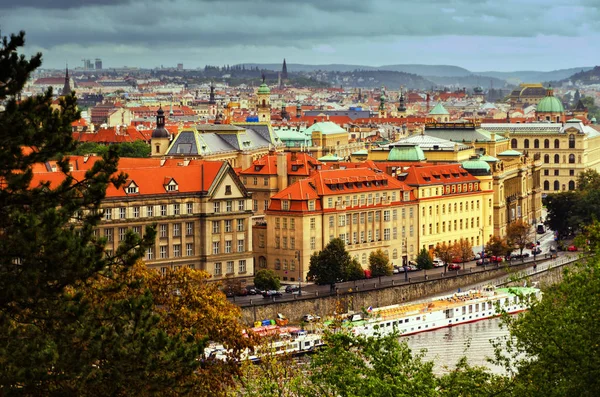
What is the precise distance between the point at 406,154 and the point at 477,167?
5530 mm

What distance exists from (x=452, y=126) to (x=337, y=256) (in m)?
52.2

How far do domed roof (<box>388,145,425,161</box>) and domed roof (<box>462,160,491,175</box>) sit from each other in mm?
3524

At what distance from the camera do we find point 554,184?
17000cm

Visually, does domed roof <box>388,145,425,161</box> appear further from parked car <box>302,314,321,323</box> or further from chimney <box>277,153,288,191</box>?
parked car <box>302,314,321,323</box>

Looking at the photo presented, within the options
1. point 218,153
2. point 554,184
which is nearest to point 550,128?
point 554,184

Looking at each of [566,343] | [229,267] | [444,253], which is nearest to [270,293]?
[229,267]

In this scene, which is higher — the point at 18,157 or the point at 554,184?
the point at 18,157

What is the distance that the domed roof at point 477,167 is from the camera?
119250 mm

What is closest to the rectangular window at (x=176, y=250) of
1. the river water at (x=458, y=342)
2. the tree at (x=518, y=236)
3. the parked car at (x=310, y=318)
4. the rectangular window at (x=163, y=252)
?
the rectangular window at (x=163, y=252)

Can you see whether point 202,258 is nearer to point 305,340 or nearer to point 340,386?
point 305,340

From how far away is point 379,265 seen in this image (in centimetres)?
9944

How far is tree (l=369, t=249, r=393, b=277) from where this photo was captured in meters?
99.0

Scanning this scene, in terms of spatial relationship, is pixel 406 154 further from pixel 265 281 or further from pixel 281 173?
pixel 265 281

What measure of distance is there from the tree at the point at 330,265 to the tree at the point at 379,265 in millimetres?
5066
